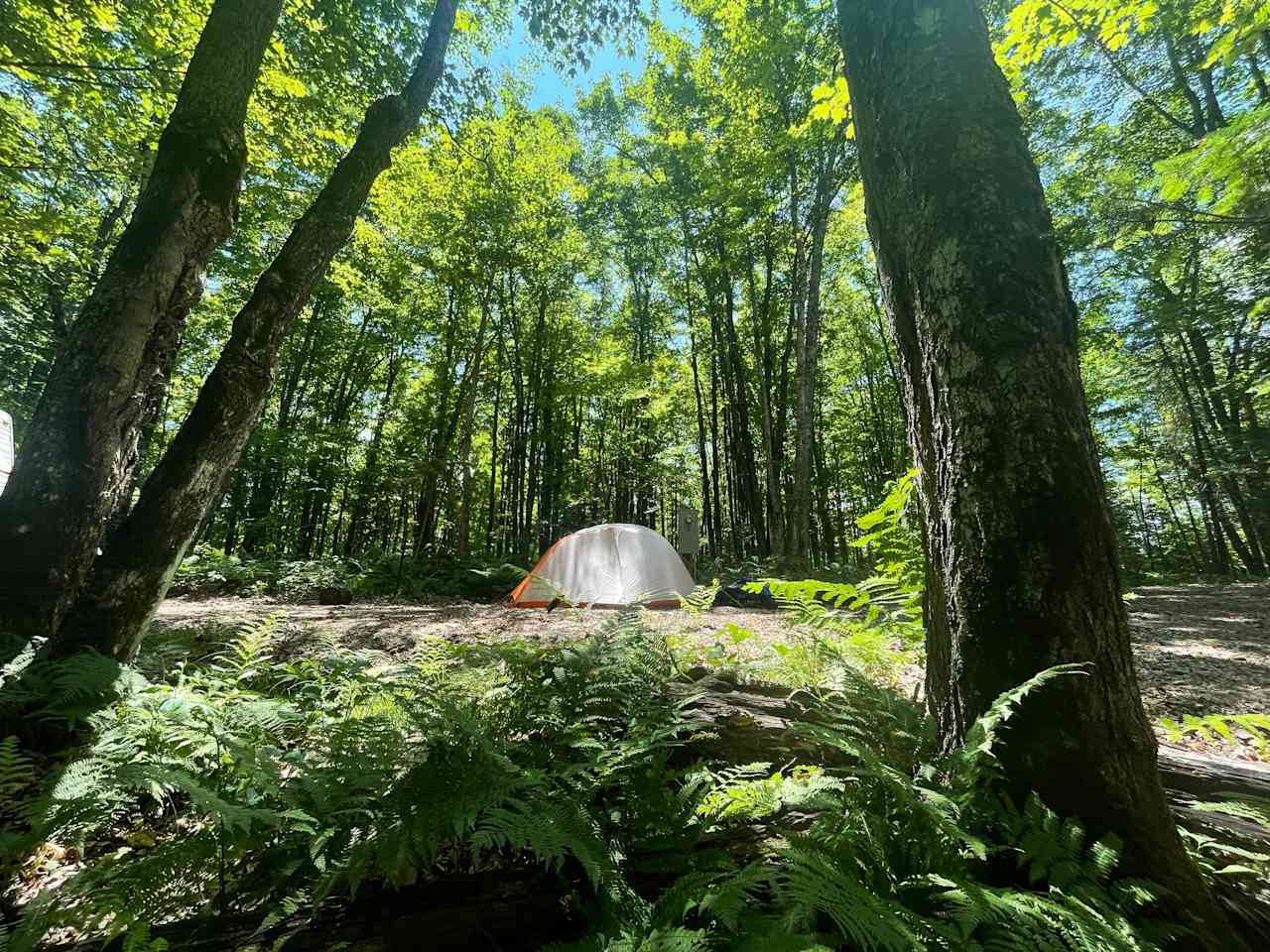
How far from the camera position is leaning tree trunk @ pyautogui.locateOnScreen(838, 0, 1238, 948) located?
1.30 meters

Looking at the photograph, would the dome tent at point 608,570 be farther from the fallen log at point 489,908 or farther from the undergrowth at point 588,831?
the fallen log at point 489,908

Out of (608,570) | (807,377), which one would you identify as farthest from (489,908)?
(807,377)

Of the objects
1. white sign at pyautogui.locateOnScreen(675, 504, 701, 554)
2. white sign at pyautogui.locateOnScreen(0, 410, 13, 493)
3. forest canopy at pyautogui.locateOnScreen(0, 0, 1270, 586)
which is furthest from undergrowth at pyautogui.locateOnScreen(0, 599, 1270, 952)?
white sign at pyautogui.locateOnScreen(675, 504, 701, 554)

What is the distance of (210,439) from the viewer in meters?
2.69

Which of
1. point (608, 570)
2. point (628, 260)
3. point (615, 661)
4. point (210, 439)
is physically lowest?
point (615, 661)

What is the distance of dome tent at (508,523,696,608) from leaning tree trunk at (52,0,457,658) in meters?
5.89

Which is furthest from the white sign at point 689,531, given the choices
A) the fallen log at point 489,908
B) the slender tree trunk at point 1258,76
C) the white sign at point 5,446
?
the slender tree trunk at point 1258,76

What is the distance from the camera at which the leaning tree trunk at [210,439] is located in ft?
7.84

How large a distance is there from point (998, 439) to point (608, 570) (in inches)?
304

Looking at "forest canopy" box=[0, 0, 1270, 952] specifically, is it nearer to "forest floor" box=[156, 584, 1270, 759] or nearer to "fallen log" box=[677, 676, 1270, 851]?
"fallen log" box=[677, 676, 1270, 851]

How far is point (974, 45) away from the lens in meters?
1.74

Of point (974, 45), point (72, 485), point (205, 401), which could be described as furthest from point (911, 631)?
point (72, 485)

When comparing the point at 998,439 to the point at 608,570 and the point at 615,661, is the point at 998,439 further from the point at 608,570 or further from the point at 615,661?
the point at 608,570

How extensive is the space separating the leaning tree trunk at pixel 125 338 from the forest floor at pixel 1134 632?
1294 mm
